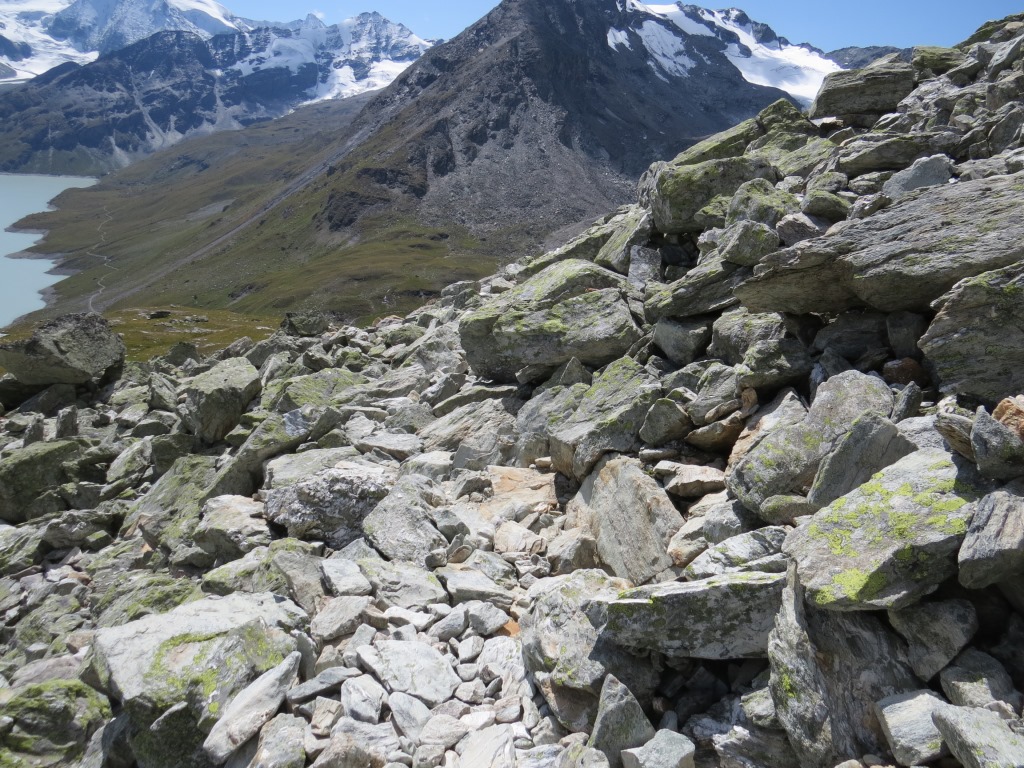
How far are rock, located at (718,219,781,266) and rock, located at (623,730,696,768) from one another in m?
12.3

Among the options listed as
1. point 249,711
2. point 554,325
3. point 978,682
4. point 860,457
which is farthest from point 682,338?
point 249,711

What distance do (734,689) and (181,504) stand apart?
67.0 feet

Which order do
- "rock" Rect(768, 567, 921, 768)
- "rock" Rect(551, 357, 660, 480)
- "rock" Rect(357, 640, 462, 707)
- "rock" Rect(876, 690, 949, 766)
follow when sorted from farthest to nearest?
"rock" Rect(551, 357, 660, 480) < "rock" Rect(357, 640, 462, 707) < "rock" Rect(768, 567, 921, 768) < "rock" Rect(876, 690, 949, 766)

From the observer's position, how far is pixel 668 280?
22.6 m

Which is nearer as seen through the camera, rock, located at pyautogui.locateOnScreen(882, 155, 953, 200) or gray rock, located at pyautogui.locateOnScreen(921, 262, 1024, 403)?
gray rock, located at pyautogui.locateOnScreen(921, 262, 1024, 403)

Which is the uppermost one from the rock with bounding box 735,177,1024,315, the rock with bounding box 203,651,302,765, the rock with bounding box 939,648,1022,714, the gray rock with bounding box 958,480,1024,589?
the rock with bounding box 735,177,1024,315

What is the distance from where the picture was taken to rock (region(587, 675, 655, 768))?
302 inches

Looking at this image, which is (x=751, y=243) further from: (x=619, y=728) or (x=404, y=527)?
(x=619, y=728)

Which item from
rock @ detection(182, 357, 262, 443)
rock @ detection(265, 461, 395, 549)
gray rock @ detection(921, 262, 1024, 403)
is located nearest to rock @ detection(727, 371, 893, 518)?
gray rock @ detection(921, 262, 1024, 403)

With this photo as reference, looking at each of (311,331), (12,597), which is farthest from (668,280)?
(311,331)

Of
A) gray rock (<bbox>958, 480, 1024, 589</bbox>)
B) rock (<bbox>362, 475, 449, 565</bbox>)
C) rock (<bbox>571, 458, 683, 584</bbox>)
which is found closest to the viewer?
gray rock (<bbox>958, 480, 1024, 589</bbox>)

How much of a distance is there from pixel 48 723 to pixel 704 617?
34.3ft

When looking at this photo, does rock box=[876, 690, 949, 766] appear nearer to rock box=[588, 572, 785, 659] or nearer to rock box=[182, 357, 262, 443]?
rock box=[588, 572, 785, 659]

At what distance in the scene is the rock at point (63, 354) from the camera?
1518 inches
